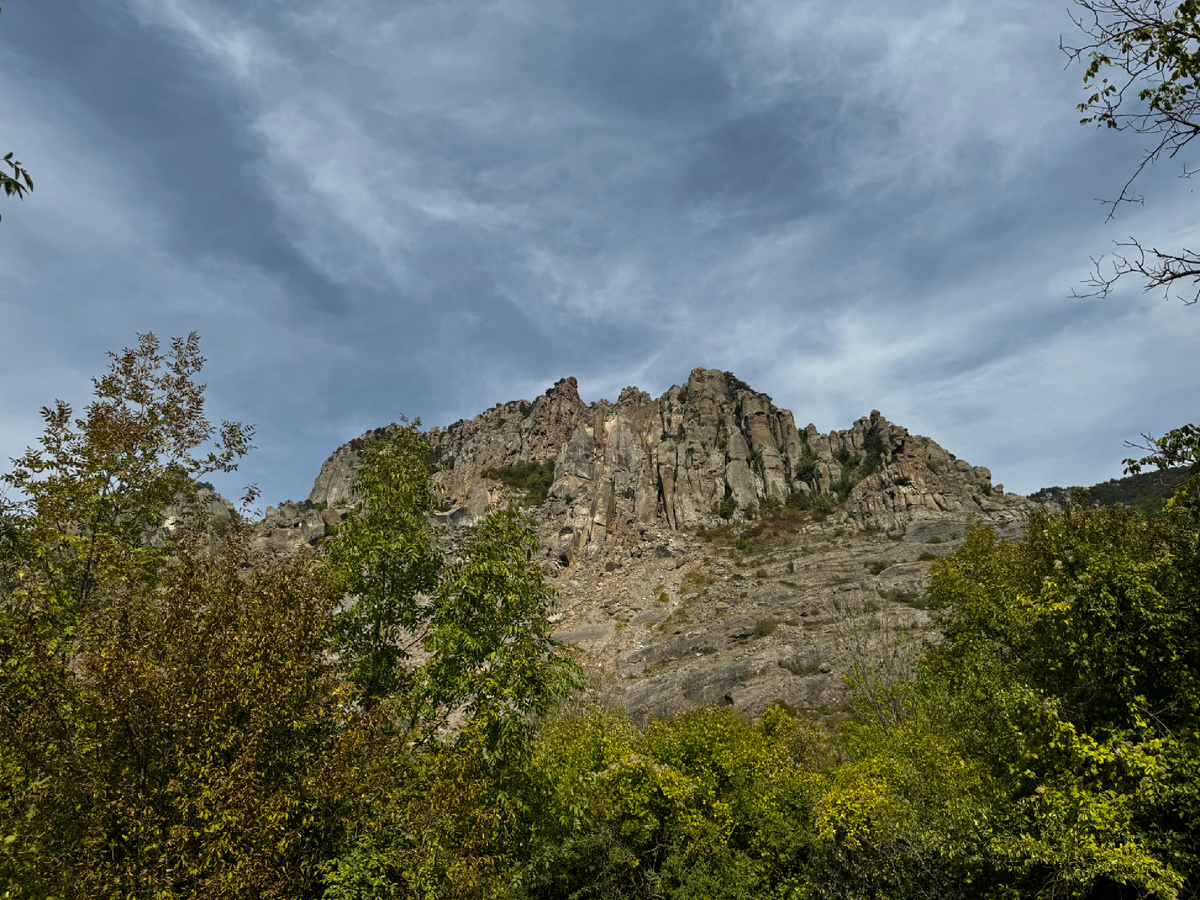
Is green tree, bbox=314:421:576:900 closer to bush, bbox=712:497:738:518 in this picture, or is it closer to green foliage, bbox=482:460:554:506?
bush, bbox=712:497:738:518

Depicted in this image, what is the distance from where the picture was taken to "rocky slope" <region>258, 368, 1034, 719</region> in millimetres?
53691

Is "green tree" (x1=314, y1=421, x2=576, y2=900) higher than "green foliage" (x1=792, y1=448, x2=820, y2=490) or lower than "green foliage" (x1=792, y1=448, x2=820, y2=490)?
lower

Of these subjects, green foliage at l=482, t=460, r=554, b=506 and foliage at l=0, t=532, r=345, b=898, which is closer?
foliage at l=0, t=532, r=345, b=898

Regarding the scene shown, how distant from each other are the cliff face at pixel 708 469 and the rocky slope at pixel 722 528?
13.5 inches

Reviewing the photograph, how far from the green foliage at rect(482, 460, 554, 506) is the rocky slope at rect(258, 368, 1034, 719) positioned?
76.1 inches

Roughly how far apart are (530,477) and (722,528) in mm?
46236

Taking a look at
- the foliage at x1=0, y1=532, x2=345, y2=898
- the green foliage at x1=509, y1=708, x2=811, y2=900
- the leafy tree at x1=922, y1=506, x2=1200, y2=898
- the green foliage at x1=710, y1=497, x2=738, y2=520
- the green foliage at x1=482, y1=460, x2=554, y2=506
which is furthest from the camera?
the green foliage at x1=482, y1=460, x2=554, y2=506

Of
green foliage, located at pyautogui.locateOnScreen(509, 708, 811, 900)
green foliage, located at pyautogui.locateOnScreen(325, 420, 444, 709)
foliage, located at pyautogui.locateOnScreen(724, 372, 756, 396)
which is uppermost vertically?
foliage, located at pyautogui.locateOnScreen(724, 372, 756, 396)

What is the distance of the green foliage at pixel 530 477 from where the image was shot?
399 ft

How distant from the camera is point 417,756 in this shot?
957cm

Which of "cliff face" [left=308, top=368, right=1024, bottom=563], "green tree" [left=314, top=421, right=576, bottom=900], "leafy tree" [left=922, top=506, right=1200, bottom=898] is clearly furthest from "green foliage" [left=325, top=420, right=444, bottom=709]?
"cliff face" [left=308, top=368, right=1024, bottom=563]

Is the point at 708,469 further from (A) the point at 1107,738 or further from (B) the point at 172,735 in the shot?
(B) the point at 172,735

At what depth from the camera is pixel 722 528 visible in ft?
324

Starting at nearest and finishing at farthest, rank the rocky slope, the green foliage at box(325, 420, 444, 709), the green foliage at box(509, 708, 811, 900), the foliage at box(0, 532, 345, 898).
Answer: the foliage at box(0, 532, 345, 898) < the green foliage at box(325, 420, 444, 709) < the green foliage at box(509, 708, 811, 900) < the rocky slope
